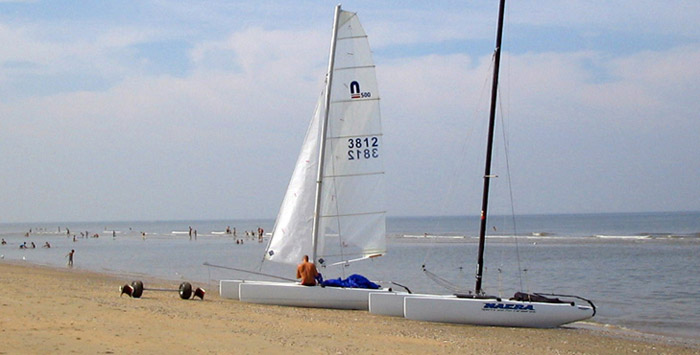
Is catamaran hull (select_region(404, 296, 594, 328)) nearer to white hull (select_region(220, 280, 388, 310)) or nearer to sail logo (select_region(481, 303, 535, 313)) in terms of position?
sail logo (select_region(481, 303, 535, 313))

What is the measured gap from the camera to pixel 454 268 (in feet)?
113

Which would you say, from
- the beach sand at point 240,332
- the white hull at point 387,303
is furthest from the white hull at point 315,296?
the white hull at point 387,303

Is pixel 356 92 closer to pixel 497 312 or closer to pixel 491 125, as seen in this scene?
pixel 491 125

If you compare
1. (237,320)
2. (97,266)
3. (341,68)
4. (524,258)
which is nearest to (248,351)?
(237,320)

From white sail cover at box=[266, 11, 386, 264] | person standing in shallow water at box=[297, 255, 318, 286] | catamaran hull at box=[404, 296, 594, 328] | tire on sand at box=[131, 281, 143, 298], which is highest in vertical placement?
white sail cover at box=[266, 11, 386, 264]

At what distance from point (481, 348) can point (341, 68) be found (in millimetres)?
8164

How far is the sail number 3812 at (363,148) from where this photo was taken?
1772cm

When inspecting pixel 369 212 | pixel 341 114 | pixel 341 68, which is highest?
pixel 341 68

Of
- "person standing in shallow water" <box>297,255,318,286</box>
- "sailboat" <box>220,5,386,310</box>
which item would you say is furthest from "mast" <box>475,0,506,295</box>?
"person standing in shallow water" <box>297,255,318,286</box>

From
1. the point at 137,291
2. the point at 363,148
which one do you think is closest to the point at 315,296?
the point at 363,148

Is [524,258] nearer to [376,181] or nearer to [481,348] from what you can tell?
[376,181]

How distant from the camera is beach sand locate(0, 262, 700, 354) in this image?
1025 cm

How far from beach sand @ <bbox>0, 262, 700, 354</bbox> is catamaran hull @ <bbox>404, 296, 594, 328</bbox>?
0.27 metres

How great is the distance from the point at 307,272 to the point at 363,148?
3398mm
